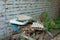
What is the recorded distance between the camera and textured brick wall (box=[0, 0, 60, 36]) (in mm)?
2652

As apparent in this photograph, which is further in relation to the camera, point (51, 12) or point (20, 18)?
point (51, 12)

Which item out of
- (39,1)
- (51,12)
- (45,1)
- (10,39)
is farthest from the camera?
(51,12)

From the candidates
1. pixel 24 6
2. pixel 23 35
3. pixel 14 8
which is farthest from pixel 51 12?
pixel 23 35

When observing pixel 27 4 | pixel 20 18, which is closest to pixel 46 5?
pixel 27 4

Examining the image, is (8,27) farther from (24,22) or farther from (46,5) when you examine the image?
(46,5)

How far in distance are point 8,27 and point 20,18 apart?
13.8 inches

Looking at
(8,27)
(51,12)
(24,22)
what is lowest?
(51,12)

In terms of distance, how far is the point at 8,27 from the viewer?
9.12ft

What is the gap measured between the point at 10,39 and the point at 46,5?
2185 mm

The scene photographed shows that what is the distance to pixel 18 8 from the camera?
121 inches

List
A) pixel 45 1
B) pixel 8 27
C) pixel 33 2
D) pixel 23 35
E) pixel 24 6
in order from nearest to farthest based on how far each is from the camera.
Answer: pixel 23 35 → pixel 8 27 → pixel 24 6 → pixel 33 2 → pixel 45 1

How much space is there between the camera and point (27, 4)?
338 centimetres

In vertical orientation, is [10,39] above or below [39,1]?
below

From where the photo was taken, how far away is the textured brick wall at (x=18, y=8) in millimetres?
2652
